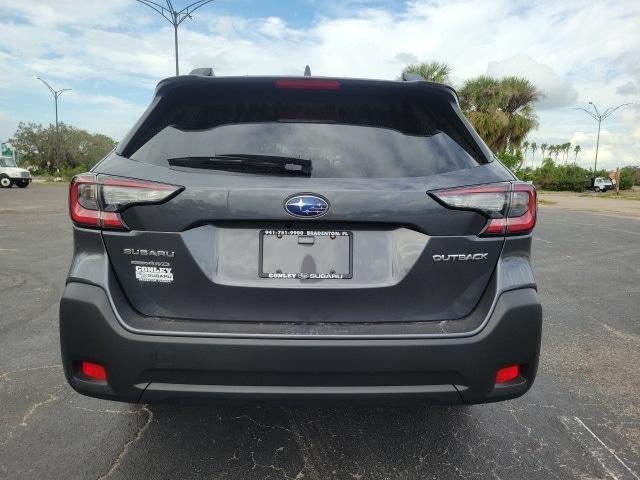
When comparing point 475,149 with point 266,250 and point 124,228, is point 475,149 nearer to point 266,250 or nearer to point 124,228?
point 266,250

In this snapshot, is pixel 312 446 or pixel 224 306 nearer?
pixel 224 306

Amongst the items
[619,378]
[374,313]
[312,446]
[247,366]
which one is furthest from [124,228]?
[619,378]

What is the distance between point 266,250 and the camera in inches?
78.1

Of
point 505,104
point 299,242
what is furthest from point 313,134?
point 505,104

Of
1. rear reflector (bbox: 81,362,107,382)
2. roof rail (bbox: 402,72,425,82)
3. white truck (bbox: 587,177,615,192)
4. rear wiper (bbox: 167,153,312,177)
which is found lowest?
white truck (bbox: 587,177,615,192)

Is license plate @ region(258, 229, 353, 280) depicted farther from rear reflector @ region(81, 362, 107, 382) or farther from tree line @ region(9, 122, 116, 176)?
tree line @ region(9, 122, 116, 176)

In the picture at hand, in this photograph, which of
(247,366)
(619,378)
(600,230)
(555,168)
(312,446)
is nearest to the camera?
(247,366)

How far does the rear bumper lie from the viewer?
1.93m

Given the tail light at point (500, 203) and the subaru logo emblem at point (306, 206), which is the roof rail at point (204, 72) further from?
the tail light at point (500, 203)

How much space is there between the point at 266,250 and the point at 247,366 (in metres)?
0.43

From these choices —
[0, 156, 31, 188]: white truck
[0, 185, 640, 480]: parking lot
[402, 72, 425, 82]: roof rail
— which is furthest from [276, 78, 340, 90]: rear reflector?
[0, 156, 31, 188]: white truck

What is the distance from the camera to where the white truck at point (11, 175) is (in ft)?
112

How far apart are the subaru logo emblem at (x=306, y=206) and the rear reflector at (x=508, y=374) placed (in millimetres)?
941

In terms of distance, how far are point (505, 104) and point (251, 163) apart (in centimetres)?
3642
